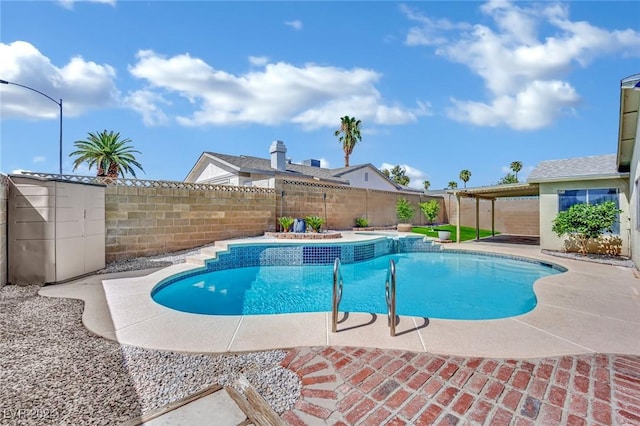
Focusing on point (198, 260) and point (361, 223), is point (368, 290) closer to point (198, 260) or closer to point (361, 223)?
point (198, 260)

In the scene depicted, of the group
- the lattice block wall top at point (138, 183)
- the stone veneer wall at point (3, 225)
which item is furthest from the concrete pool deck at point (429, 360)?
the lattice block wall top at point (138, 183)

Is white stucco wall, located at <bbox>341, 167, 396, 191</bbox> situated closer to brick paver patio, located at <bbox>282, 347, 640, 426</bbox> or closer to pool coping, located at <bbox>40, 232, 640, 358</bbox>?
pool coping, located at <bbox>40, 232, 640, 358</bbox>

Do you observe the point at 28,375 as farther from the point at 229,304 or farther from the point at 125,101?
the point at 125,101

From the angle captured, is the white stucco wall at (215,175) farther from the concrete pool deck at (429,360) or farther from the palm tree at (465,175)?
the palm tree at (465,175)

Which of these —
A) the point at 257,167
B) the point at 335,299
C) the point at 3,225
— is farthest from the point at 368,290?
the point at 257,167

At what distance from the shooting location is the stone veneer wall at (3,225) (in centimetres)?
533

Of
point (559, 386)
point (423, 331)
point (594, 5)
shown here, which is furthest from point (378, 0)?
point (559, 386)

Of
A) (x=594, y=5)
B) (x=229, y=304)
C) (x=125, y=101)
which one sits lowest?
(x=229, y=304)

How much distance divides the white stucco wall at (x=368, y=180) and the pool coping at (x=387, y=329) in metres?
20.1

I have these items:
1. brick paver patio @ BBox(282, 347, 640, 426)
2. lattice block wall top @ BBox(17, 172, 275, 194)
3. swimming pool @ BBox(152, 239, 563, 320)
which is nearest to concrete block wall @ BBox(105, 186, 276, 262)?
lattice block wall top @ BBox(17, 172, 275, 194)

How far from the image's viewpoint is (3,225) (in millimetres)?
5430

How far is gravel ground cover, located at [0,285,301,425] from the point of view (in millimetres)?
2123

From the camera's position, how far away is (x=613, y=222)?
30.7 feet

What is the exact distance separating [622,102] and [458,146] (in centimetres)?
1634
